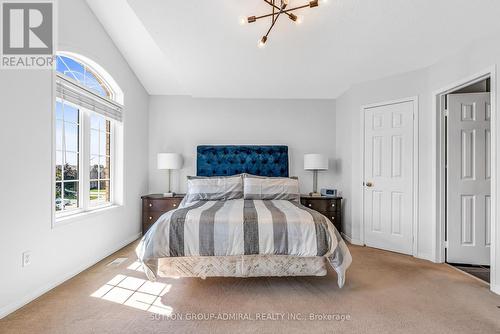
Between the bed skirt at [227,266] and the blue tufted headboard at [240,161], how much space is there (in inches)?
81.0

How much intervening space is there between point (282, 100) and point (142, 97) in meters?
2.47

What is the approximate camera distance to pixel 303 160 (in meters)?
4.30

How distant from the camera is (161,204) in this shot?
3820mm

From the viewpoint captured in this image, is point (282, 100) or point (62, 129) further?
point (282, 100)

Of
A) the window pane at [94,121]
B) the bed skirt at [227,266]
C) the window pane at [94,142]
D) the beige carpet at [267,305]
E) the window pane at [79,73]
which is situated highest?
the window pane at [79,73]

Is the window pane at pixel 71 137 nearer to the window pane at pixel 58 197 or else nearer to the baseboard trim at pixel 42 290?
the window pane at pixel 58 197

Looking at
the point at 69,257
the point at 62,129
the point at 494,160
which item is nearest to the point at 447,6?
the point at 494,160

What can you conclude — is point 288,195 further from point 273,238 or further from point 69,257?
point 69,257

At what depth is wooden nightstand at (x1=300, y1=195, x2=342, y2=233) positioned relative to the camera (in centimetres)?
381

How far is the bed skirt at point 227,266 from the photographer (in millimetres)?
2219

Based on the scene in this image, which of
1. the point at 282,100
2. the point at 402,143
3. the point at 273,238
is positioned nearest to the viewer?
the point at 273,238

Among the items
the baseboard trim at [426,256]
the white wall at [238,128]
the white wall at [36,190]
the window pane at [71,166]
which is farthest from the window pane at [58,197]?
the baseboard trim at [426,256]

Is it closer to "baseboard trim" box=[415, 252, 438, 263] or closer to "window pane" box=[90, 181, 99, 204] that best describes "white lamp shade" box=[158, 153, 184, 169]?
"window pane" box=[90, 181, 99, 204]

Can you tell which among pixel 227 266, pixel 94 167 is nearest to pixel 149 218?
pixel 94 167
